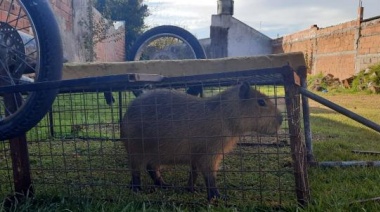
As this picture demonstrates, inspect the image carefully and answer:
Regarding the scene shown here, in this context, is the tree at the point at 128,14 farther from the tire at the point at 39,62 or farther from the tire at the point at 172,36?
the tire at the point at 39,62

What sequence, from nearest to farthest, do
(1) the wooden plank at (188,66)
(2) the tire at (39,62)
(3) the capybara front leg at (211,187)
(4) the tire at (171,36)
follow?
1. (2) the tire at (39,62)
2. (3) the capybara front leg at (211,187)
3. (1) the wooden plank at (188,66)
4. (4) the tire at (171,36)

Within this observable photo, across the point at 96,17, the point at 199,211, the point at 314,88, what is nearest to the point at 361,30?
the point at 314,88

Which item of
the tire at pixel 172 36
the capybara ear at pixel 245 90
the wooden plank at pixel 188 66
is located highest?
the tire at pixel 172 36

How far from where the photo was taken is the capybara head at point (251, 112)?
9.20 feet

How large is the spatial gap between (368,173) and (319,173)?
1.14ft

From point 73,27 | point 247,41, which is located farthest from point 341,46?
point 73,27

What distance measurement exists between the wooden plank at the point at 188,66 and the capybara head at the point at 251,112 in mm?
244

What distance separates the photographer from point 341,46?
15.2 m

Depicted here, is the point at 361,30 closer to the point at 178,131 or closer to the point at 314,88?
the point at 314,88

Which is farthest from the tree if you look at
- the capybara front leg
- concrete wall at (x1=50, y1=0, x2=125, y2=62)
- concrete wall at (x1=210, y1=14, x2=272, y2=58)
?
the capybara front leg

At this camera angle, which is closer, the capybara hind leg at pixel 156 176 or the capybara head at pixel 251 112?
the capybara head at pixel 251 112

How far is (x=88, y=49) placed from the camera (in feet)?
33.2

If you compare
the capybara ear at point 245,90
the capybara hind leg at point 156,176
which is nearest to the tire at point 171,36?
the capybara ear at point 245,90

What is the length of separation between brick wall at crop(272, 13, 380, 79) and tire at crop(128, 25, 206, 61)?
11211 mm
